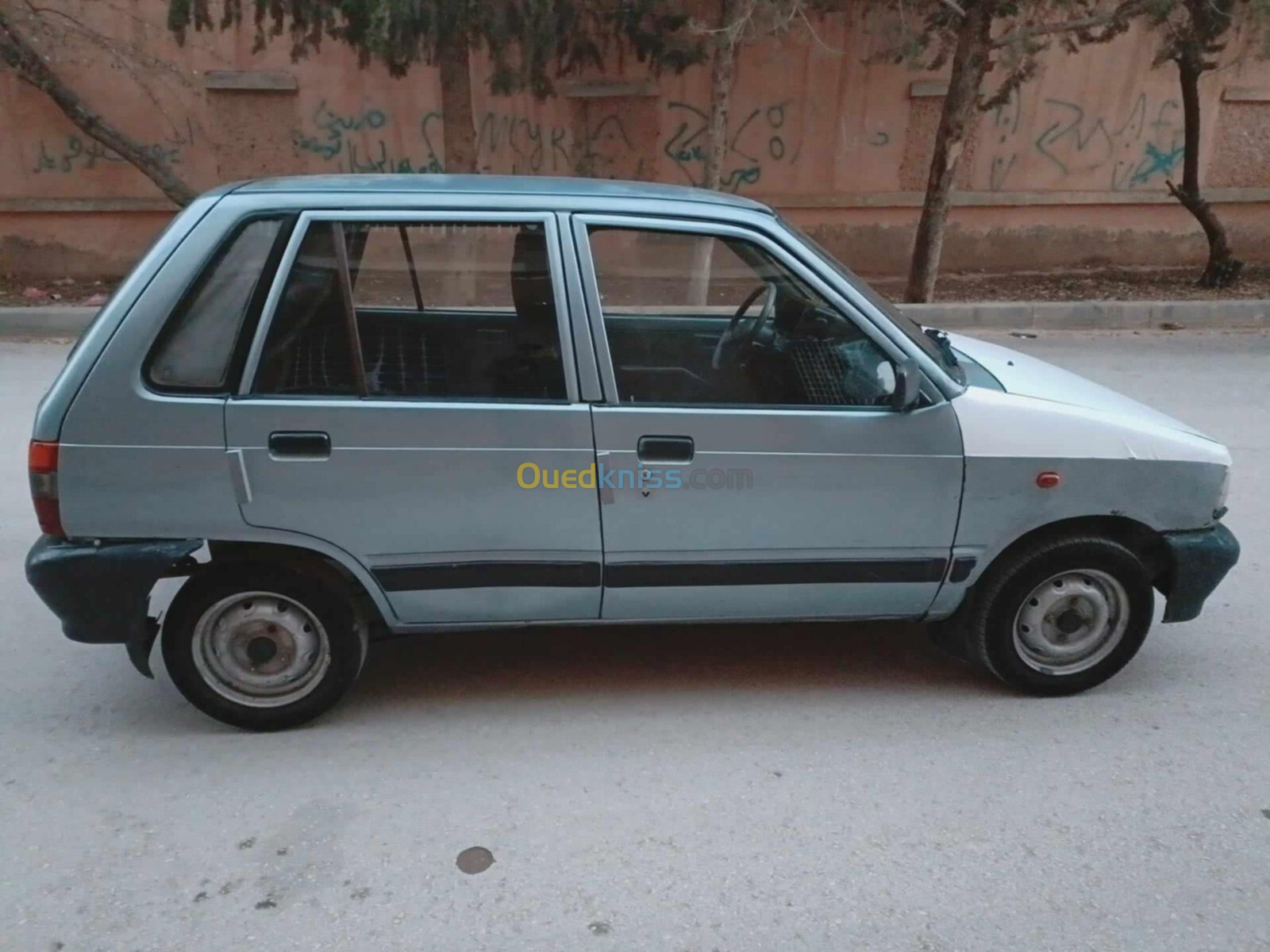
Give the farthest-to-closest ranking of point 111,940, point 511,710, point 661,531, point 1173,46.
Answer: point 1173,46 < point 511,710 < point 661,531 < point 111,940

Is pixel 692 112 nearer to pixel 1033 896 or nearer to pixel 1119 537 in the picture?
pixel 1119 537

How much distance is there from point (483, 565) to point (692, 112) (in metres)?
11.0

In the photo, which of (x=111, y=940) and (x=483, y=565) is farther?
(x=483, y=565)

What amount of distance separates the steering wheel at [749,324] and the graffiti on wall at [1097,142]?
11.1 m

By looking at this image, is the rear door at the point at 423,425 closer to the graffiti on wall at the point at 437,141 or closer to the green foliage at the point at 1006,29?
the green foliage at the point at 1006,29

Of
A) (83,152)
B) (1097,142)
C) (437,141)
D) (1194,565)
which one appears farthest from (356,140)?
(1194,565)

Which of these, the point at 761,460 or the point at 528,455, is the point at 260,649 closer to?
the point at 528,455

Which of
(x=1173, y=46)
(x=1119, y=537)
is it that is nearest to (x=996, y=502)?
(x=1119, y=537)

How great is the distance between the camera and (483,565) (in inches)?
133

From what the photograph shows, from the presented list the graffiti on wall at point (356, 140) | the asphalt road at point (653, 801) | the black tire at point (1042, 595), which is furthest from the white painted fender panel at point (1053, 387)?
the graffiti on wall at point (356, 140)

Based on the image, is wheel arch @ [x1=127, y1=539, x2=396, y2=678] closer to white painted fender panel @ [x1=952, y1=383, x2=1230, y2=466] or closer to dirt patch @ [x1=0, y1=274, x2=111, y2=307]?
white painted fender panel @ [x1=952, y1=383, x2=1230, y2=466]

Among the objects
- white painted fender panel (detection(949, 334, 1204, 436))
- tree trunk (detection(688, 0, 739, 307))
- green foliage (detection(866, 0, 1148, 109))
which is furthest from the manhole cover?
green foliage (detection(866, 0, 1148, 109))
